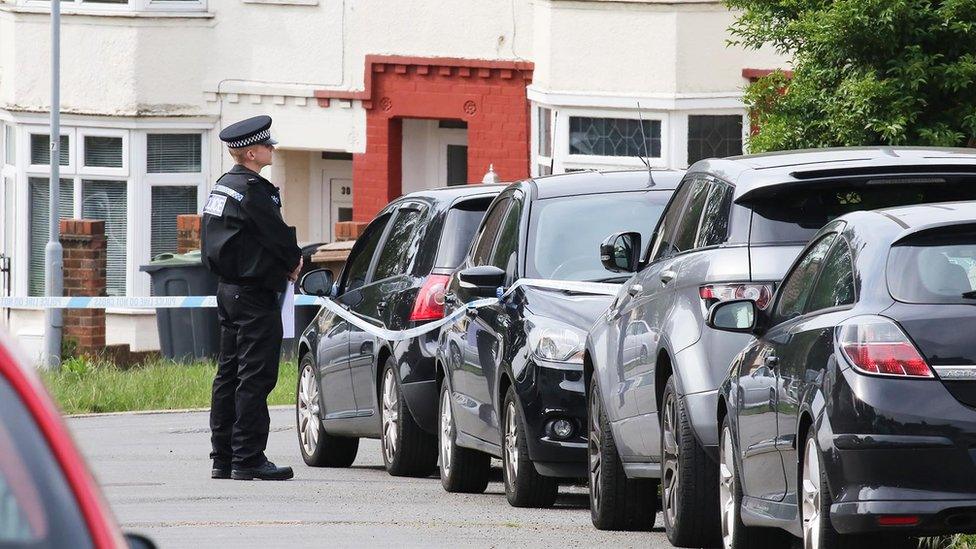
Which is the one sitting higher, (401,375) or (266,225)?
(266,225)

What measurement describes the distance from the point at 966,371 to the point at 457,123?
21.0m

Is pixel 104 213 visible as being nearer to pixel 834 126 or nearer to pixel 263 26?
pixel 263 26

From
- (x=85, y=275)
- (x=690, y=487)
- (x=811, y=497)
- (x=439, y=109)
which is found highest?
(x=439, y=109)

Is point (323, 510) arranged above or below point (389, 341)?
below

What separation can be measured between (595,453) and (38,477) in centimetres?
656

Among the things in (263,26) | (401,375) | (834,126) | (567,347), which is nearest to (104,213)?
(263,26)

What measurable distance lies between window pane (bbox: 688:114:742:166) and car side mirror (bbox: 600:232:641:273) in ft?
45.8

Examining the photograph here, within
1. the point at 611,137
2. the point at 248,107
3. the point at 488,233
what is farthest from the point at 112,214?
the point at 488,233

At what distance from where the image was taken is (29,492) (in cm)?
319

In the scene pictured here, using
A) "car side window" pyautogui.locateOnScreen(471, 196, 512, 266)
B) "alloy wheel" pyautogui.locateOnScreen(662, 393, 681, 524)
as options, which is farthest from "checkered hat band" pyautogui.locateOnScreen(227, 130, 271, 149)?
"alloy wheel" pyautogui.locateOnScreen(662, 393, 681, 524)

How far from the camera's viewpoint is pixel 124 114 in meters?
27.2

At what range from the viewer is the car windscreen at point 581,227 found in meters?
10.7

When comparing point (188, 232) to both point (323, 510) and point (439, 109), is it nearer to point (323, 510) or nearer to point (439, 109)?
point (439, 109)

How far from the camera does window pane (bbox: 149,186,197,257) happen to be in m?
27.7
